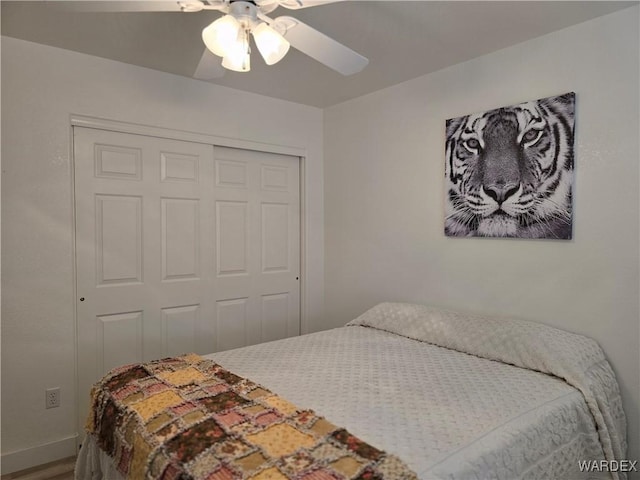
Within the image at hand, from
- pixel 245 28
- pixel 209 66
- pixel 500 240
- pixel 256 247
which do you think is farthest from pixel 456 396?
pixel 256 247

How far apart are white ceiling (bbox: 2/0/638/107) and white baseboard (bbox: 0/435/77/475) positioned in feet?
7.35

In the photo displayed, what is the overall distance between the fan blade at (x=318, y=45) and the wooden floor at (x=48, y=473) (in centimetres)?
249

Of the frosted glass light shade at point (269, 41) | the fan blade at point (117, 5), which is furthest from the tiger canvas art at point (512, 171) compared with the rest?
the fan blade at point (117, 5)

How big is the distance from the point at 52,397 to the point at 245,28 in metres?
2.27

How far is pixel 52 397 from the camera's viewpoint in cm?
240

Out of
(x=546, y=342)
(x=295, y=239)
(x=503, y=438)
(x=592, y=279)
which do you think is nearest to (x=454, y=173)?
A: (x=592, y=279)

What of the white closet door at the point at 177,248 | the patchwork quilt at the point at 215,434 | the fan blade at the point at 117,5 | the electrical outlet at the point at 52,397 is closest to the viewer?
the patchwork quilt at the point at 215,434

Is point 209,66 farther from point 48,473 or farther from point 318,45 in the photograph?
point 48,473

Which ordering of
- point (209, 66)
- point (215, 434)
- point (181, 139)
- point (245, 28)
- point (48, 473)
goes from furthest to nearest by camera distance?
point (181, 139) < point (48, 473) < point (209, 66) < point (245, 28) < point (215, 434)

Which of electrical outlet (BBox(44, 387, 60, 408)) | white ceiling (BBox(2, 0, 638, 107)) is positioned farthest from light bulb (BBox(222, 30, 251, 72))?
electrical outlet (BBox(44, 387, 60, 408))

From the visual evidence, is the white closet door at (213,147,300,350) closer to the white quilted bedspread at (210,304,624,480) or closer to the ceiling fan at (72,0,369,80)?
the white quilted bedspread at (210,304,624,480)

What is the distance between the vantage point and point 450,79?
2643mm

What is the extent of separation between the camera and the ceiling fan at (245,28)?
139 cm

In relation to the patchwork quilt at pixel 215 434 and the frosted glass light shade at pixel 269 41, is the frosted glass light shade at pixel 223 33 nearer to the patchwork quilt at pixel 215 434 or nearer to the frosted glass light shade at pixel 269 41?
the frosted glass light shade at pixel 269 41
